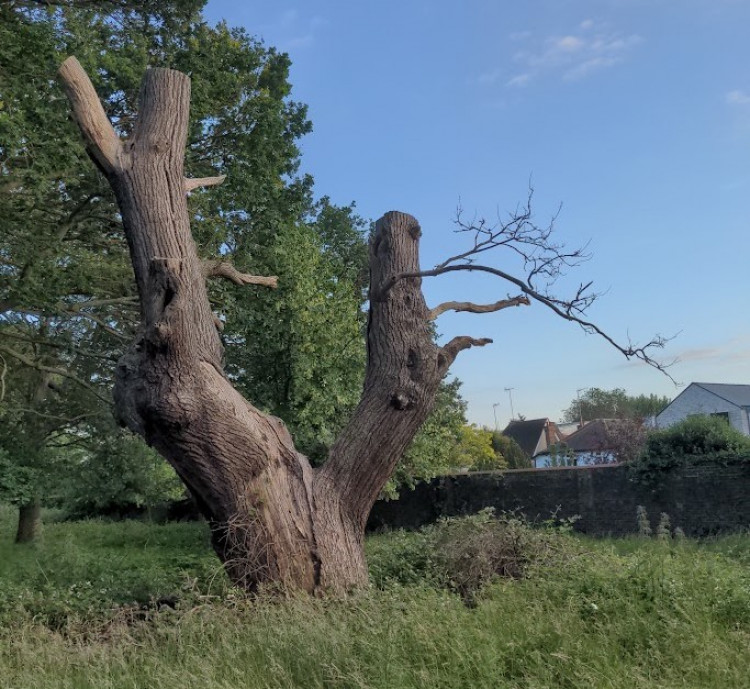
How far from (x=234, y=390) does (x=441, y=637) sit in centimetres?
353

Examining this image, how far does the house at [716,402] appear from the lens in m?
34.9

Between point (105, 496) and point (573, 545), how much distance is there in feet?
49.6

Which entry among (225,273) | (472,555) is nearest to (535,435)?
(225,273)

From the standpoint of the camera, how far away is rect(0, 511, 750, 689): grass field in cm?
381

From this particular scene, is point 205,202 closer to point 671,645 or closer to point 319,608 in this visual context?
point 319,608

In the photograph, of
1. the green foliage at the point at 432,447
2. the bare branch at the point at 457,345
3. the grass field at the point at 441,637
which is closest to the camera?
the grass field at the point at 441,637

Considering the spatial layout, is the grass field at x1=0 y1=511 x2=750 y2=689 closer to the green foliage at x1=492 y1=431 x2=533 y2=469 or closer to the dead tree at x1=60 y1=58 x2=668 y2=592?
the dead tree at x1=60 y1=58 x2=668 y2=592

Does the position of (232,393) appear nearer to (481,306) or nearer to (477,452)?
(481,306)

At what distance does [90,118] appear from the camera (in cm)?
681

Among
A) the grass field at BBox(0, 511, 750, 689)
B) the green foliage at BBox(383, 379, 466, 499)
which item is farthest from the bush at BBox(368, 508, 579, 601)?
the green foliage at BBox(383, 379, 466, 499)

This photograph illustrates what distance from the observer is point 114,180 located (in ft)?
23.2

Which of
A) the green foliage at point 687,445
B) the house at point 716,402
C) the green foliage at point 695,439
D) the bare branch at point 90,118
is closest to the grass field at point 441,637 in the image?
the bare branch at point 90,118

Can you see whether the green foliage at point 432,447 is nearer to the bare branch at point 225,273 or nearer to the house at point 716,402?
the bare branch at point 225,273

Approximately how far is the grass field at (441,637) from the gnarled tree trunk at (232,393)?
0.62 m
